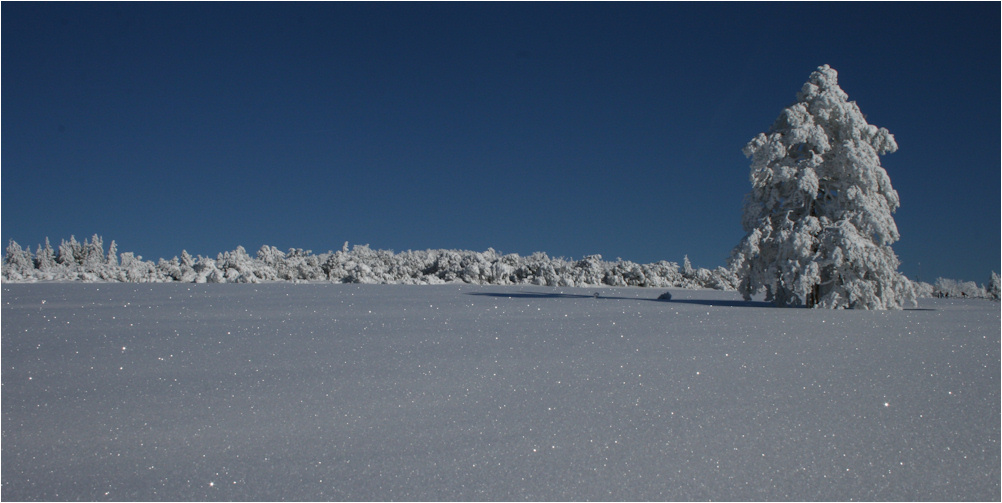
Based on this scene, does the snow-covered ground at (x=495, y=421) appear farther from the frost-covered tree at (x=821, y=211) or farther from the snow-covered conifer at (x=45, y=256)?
the snow-covered conifer at (x=45, y=256)

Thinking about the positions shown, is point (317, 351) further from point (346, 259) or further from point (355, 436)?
point (346, 259)

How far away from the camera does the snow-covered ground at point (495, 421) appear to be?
2127 millimetres

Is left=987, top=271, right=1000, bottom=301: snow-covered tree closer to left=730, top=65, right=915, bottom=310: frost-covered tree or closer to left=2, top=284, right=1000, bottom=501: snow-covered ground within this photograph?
left=730, top=65, right=915, bottom=310: frost-covered tree

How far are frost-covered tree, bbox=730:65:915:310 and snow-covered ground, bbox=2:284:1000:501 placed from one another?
8074 millimetres

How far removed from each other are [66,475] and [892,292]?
15.5 m

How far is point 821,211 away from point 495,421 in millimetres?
13798

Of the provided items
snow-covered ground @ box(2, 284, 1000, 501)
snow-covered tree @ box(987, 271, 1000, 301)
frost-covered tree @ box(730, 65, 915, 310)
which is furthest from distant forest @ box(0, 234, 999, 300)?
snow-covered ground @ box(2, 284, 1000, 501)

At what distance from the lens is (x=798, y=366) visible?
426 centimetres

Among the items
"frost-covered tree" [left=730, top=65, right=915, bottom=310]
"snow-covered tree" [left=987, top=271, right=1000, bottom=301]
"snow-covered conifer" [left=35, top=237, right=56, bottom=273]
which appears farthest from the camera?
"snow-covered conifer" [left=35, top=237, right=56, bottom=273]

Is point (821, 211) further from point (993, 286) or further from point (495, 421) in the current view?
point (993, 286)

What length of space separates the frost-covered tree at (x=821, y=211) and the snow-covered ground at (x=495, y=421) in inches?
318

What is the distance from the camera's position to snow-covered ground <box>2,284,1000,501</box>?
6.98 feet

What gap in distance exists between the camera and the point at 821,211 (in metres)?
13.5

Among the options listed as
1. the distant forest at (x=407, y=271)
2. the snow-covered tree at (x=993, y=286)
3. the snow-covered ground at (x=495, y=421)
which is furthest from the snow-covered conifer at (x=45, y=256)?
the snow-covered tree at (x=993, y=286)
